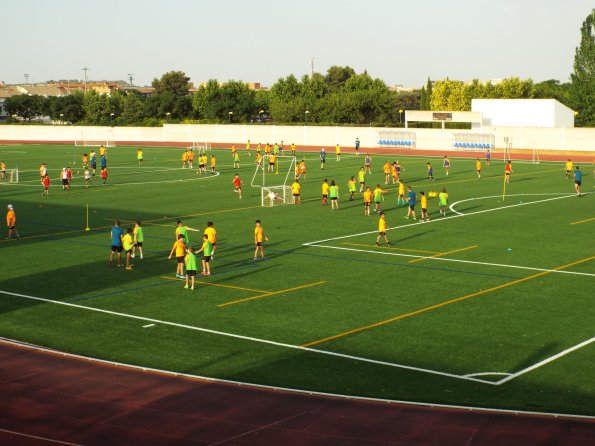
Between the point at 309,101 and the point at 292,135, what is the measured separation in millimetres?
27807

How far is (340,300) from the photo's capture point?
26078 millimetres

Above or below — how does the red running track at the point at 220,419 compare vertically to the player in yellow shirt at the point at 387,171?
below

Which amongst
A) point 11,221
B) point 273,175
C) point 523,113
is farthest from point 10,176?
point 523,113

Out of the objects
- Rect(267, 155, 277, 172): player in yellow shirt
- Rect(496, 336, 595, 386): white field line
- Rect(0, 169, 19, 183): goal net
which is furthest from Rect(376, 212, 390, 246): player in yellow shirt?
Rect(0, 169, 19, 183): goal net

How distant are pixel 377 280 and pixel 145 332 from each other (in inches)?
358

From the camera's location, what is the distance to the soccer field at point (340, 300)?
63.6ft

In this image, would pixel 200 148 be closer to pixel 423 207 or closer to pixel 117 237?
pixel 423 207

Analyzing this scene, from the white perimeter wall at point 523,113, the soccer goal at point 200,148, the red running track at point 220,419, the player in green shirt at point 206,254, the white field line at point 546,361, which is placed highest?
the white perimeter wall at point 523,113

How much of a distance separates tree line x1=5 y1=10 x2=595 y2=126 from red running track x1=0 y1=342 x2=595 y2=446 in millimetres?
103231

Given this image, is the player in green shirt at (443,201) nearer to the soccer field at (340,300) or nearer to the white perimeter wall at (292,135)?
the soccer field at (340,300)

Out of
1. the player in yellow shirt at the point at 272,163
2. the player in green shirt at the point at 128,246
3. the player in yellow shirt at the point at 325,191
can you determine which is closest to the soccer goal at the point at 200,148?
the player in yellow shirt at the point at 272,163

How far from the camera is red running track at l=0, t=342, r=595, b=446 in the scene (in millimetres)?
15367

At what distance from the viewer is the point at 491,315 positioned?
24.1 metres

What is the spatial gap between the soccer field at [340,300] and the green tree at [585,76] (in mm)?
68532
